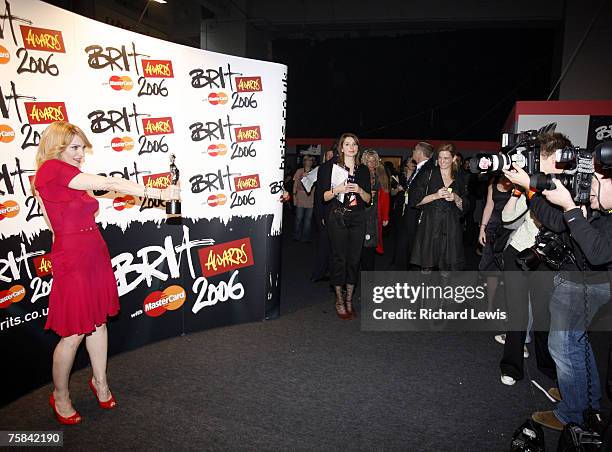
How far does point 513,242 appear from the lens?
3.12m

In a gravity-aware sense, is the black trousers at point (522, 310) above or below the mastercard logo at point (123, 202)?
below

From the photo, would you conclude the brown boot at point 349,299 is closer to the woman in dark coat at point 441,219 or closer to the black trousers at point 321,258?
the woman in dark coat at point 441,219

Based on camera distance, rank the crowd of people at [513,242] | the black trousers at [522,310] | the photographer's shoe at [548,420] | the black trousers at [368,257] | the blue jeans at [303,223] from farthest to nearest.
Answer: the blue jeans at [303,223] < the black trousers at [368,257] < the black trousers at [522,310] < the photographer's shoe at [548,420] < the crowd of people at [513,242]

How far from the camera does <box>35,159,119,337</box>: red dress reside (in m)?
2.39

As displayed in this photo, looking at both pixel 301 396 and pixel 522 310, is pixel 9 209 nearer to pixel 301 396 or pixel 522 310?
pixel 301 396

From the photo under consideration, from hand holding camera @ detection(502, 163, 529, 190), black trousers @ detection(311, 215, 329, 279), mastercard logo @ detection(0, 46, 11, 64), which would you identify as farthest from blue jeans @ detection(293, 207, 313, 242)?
hand holding camera @ detection(502, 163, 529, 190)

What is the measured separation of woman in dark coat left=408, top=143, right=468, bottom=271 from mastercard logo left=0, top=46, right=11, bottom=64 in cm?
319

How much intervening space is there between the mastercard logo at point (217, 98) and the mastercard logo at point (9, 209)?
161 centimetres

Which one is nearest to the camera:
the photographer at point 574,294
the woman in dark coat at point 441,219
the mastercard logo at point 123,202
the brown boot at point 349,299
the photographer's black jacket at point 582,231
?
the photographer's black jacket at point 582,231

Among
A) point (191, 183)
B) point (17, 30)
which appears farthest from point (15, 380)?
point (17, 30)

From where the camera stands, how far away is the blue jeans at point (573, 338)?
2.34 meters

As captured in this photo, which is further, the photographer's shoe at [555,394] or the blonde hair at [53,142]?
the photographer's shoe at [555,394]

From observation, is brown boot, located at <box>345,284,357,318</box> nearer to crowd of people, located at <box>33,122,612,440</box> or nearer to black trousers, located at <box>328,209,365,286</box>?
black trousers, located at <box>328,209,365,286</box>

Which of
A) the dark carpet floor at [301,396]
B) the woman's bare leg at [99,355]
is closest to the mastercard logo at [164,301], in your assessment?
the dark carpet floor at [301,396]
